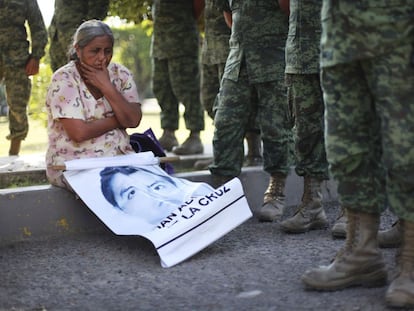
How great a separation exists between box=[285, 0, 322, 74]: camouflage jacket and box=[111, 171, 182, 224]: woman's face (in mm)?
928

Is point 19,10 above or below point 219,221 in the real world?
above

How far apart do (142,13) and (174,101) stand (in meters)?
0.90

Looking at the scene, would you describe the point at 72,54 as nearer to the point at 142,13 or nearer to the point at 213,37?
the point at 213,37

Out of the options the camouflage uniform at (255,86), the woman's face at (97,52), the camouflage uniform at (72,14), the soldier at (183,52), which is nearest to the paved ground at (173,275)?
the camouflage uniform at (255,86)

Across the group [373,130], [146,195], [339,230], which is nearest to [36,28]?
[146,195]

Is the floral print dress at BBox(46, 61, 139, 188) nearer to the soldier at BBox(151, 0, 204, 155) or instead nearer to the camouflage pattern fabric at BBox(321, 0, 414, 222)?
the camouflage pattern fabric at BBox(321, 0, 414, 222)

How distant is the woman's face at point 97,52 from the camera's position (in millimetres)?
5273

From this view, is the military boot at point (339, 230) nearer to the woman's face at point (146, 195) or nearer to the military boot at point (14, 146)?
the woman's face at point (146, 195)

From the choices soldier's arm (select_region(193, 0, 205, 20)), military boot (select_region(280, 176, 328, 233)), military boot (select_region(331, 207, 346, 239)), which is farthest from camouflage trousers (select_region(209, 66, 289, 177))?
soldier's arm (select_region(193, 0, 205, 20))

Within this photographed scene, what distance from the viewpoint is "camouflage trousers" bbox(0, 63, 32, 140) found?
8.41 m

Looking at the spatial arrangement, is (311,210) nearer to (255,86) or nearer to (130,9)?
(255,86)

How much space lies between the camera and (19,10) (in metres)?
8.16

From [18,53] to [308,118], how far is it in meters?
4.07

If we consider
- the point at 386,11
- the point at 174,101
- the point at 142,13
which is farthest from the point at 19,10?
the point at 386,11
